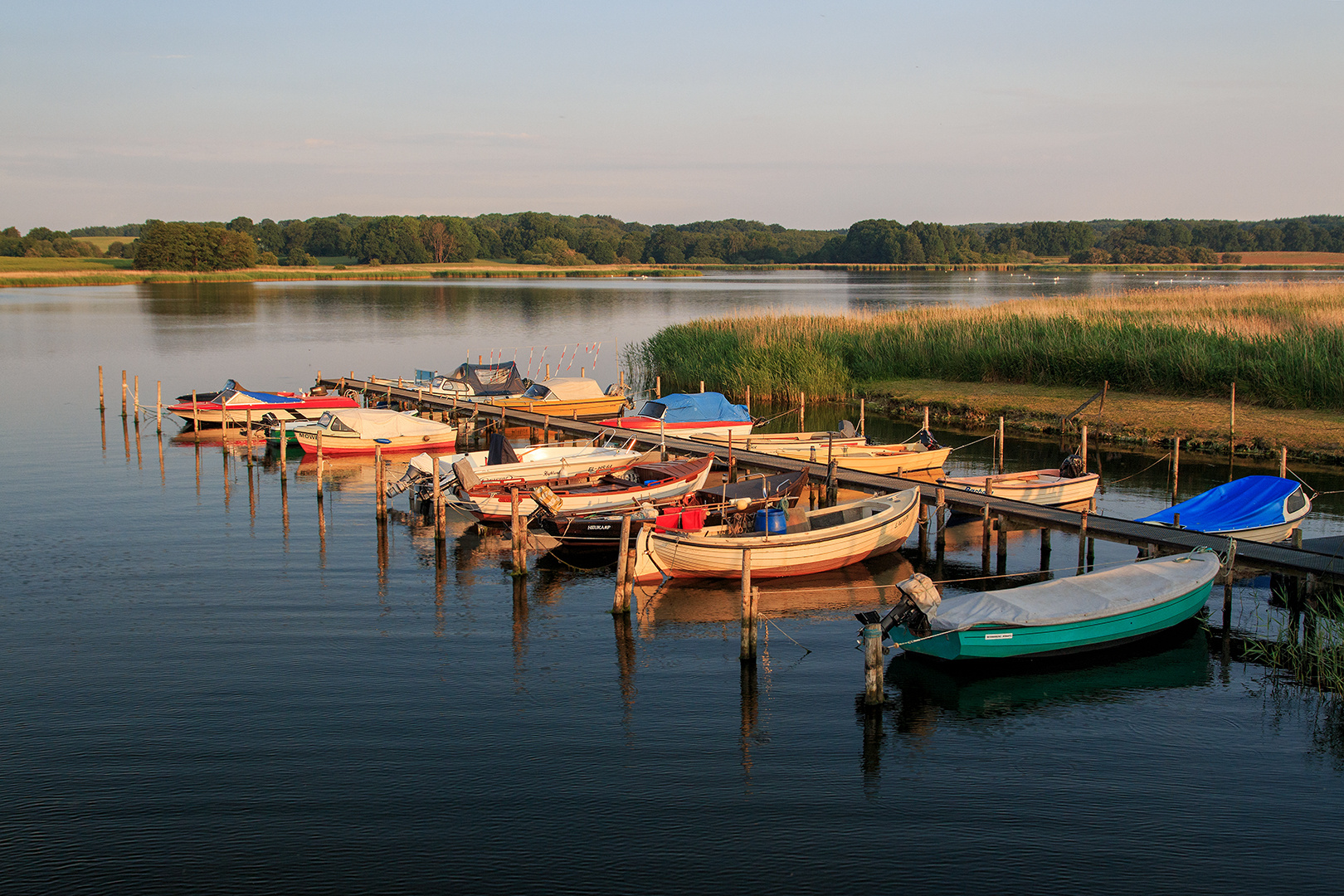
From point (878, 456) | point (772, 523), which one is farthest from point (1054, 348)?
point (772, 523)

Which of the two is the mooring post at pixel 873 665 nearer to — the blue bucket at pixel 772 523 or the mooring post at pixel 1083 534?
the blue bucket at pixel 772 523

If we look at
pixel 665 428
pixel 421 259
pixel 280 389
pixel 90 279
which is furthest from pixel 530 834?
pixel 421 259

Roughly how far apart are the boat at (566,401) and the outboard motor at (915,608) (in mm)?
24193

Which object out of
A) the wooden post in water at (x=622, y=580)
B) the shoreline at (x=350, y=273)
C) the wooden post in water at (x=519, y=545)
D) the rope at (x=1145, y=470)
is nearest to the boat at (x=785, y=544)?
the wooden post in water at (x=622, y=580)

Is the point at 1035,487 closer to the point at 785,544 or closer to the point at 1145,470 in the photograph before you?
the point at 785,544

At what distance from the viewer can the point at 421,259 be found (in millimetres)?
197125

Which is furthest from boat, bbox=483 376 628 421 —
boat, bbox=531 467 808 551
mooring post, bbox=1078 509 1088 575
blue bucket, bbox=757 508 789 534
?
mooring post, bbox=1078 509 1088 575

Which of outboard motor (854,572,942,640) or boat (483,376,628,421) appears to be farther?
boat (483,376,628,421)

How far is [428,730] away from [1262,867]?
922 cm

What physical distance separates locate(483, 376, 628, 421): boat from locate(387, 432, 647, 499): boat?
1201 cm

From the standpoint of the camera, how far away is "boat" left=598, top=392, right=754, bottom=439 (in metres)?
32.3

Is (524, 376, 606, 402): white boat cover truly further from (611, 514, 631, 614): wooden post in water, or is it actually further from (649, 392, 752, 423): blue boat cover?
(611, 514, 631, 614): wooden post in water

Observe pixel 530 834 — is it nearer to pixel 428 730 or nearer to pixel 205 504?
pixel 428 730

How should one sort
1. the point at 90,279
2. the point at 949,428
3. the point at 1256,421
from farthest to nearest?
the point at 90,279, the point at 949,428, the point at 1256,421
